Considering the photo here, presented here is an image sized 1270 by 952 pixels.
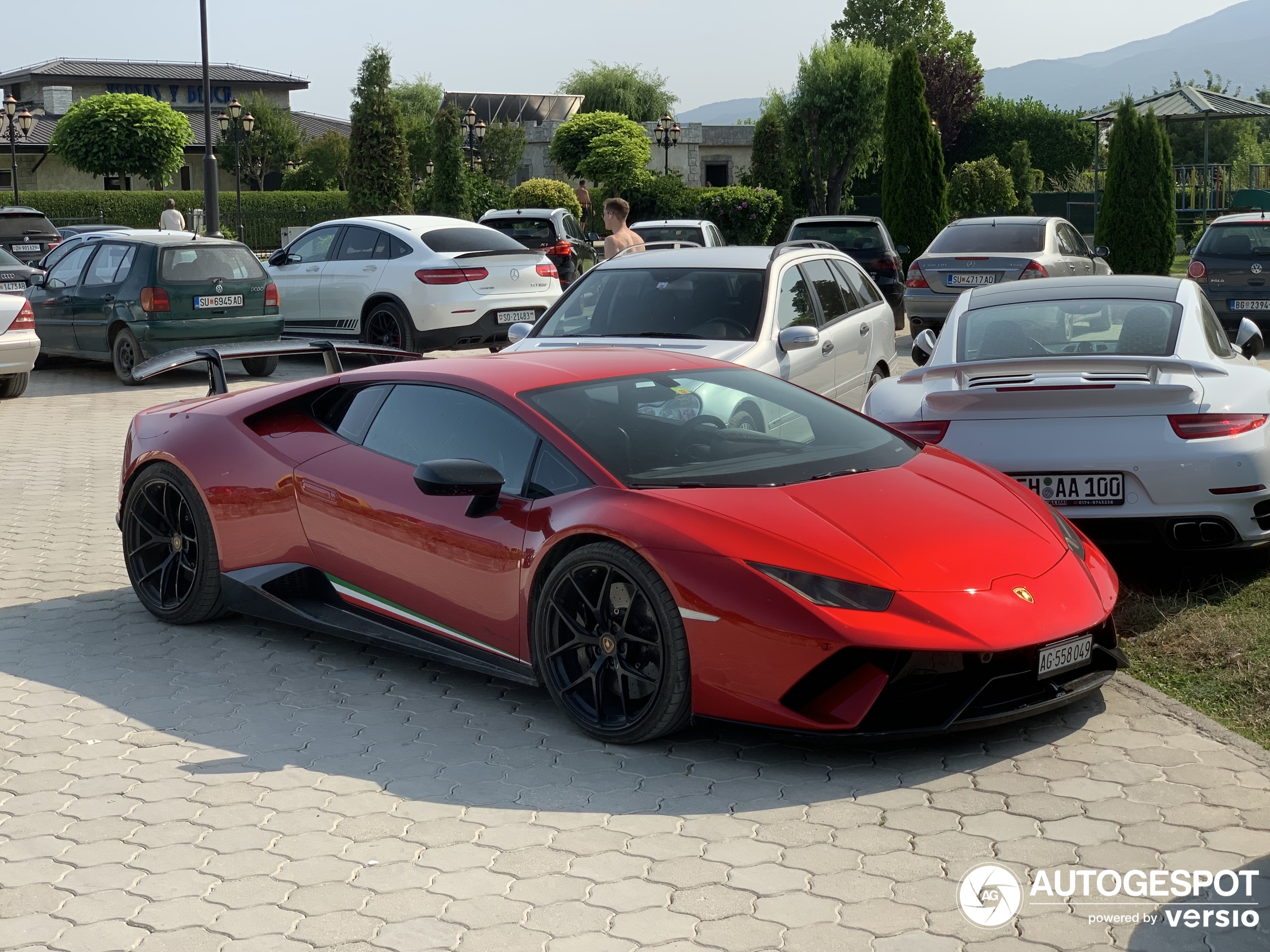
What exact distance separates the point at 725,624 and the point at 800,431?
1345 mm

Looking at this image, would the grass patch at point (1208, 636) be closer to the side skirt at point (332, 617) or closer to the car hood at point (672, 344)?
the side skirt at point (332, 617)

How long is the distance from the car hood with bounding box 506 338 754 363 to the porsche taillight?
117 inches

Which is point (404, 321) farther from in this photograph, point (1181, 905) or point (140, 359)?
point (1181, 905)

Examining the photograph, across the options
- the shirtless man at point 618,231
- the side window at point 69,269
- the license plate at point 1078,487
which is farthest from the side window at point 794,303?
the side window at point 69,269

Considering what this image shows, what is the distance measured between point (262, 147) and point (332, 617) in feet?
243

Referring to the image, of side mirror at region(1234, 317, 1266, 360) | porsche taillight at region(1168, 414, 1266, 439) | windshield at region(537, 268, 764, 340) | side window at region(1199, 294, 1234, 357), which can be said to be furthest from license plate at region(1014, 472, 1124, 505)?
windshield at region(537, 268, 764, 340)

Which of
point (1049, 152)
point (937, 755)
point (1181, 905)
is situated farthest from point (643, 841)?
point (1049, 152)

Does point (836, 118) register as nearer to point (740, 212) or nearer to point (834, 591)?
point (740, 212)

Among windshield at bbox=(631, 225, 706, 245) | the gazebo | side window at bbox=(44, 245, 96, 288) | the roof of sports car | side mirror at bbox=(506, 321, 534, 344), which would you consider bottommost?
side mirror at bbox=(506, 321, 534, 344)

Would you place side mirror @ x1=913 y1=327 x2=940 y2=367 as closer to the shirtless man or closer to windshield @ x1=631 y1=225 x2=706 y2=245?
the shirtless man

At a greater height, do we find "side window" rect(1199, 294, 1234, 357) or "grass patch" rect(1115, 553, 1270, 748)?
"side window" rect(1199, 294, 1234, 357)

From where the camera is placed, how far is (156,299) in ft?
50.9

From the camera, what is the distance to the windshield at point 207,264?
15688 millimetres

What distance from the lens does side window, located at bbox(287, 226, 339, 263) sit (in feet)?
55.8
